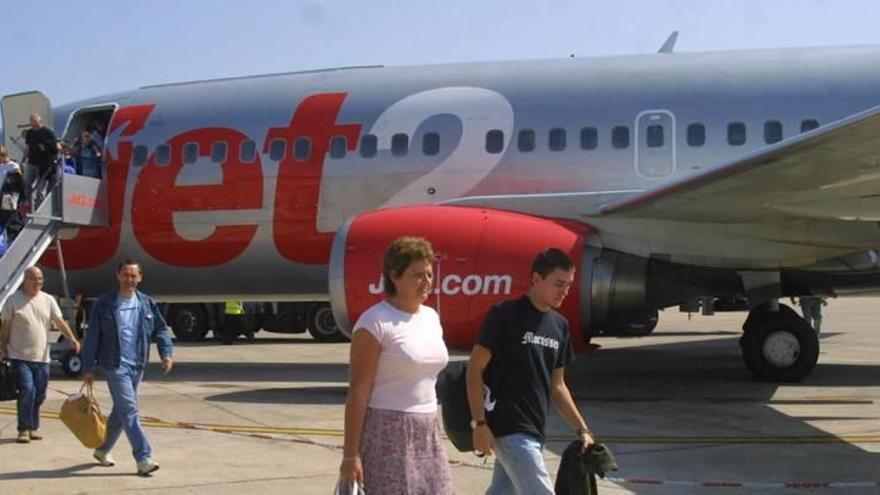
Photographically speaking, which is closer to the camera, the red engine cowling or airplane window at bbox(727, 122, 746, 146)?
the red engine cowling

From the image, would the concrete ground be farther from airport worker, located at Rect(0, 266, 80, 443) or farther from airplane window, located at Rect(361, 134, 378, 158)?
airplane window, located at Rect(361, 134, 378, 158)

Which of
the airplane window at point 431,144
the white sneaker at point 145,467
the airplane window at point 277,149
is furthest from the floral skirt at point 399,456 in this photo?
the airplane window at point 277,149

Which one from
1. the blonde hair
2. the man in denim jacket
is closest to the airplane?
the man in denim jacket

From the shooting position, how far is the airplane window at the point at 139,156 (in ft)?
47.1

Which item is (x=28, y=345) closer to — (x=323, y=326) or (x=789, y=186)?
(x=789, y=186)

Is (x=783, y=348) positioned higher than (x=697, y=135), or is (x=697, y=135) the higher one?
(x=697, y=135)

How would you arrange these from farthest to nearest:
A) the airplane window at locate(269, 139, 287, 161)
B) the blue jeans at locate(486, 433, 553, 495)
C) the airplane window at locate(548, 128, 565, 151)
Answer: the airplane window at locate(269, 139, 287, 161)
the airplane window at locate(548, 128, 565, 151)
the blue jeans at locate(486, 433, 553, 495)

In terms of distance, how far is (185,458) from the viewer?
8266 millimetres

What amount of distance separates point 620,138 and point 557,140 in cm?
78

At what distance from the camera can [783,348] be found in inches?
498

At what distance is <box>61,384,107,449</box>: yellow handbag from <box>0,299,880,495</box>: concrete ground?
0.27 metres

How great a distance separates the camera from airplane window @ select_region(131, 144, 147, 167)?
14.3m

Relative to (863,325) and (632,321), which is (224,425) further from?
(863,325)

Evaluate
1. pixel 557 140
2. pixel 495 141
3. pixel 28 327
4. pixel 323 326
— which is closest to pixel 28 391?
pixel 28 327
